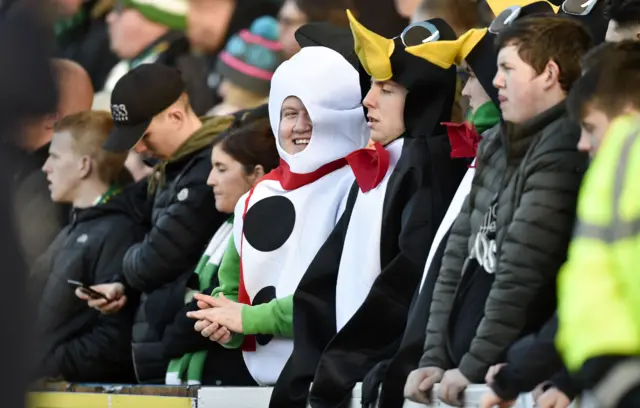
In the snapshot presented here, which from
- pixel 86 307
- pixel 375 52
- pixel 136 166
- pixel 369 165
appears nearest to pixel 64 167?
pixel 136 166

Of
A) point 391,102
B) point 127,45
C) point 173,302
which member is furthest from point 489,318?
point 127,45

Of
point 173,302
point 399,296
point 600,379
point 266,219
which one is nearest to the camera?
point 600,379

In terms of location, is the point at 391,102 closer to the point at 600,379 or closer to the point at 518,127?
the point at 518,127

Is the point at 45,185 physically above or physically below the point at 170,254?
below

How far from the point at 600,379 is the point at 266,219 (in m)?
3.79

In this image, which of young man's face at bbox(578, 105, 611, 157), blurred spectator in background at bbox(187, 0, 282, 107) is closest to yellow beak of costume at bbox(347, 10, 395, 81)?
young man's face at bbox(578, 105, 611, 157)

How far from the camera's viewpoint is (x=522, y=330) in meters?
5.24

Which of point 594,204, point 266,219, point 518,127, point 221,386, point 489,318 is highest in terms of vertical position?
point 594,204

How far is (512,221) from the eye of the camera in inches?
209

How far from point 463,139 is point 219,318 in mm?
1505

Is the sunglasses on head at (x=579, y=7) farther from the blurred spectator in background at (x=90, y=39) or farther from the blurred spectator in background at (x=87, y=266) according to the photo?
the blurred spectator in background at (x=90, y=39)

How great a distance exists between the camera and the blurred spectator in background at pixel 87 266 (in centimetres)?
886

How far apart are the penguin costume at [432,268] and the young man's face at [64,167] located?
3874mm

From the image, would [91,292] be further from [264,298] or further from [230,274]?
[264,298]
